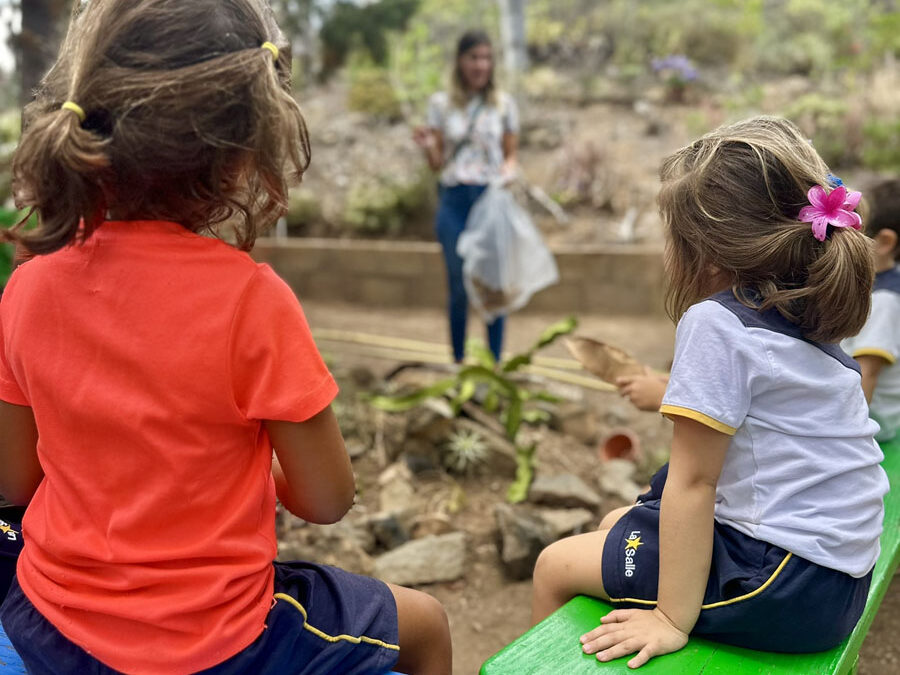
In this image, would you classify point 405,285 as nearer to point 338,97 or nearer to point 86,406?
point 338,97

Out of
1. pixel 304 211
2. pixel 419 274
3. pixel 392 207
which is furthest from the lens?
pixel 304 211

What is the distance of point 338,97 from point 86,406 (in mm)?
9761

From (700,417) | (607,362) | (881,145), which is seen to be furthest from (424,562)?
(881,145)

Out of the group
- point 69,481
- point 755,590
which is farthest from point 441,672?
point 69,481

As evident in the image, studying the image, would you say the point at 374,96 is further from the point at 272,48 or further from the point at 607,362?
the point at 272,48

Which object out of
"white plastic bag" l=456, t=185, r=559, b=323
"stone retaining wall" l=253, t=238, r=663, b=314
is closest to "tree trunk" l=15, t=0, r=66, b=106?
"white plastic bag" l=456, t=185, r=559, b=323

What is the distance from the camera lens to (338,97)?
34.4 feet

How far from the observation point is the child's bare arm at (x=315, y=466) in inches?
49.3

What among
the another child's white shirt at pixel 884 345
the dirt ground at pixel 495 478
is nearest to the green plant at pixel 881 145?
the dirt ground at pixel 495 478

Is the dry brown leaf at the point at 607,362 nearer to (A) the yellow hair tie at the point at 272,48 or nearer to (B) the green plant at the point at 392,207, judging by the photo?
(A) the yellow hair tie at the point at 272,48

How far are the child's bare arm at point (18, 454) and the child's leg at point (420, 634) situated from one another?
613 millimetres

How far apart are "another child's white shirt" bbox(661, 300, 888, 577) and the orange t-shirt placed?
2.06 ft

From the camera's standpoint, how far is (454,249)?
4.68 meters

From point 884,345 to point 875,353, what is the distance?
0.11 feet
